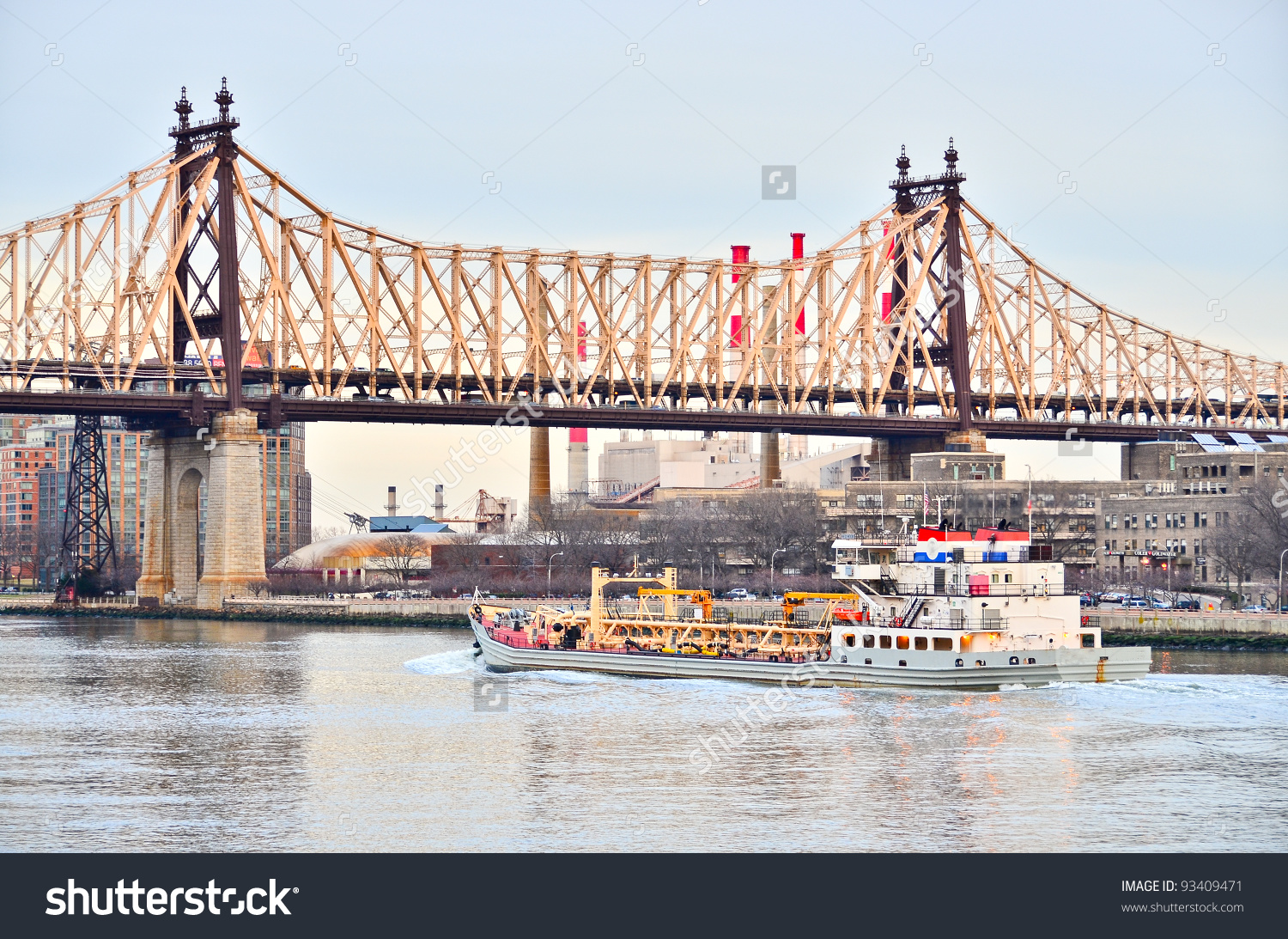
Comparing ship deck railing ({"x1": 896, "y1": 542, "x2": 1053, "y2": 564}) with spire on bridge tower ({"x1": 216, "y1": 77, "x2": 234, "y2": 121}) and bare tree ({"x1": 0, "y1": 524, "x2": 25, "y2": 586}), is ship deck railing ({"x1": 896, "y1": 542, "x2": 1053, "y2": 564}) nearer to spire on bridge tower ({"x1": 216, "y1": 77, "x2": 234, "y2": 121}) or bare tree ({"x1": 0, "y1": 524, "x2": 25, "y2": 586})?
spire on bridge tower ({"x1": 216, "y1": 77, "x2": 234, "y2": 121})

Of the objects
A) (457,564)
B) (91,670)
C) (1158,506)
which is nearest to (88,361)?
(457,564)

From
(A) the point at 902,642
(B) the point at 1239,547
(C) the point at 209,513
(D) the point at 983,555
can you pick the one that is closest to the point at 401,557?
(C) the point at 209,513

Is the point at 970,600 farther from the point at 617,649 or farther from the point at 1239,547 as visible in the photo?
the point at 1239,547

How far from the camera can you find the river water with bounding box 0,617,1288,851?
3356 cm

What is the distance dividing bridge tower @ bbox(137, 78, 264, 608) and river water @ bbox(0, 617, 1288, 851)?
3712cm

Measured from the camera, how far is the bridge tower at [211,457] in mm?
97562

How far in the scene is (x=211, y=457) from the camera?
98.4m

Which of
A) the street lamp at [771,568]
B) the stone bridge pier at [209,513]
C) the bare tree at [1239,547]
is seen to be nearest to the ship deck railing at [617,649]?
the street lamp at [771,568]

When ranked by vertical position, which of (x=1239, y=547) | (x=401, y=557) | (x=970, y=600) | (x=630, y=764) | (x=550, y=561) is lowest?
(x=630, y=764)

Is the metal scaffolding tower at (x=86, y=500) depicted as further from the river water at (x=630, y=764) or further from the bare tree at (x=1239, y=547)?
the bare tree at (x=1239, y=547)

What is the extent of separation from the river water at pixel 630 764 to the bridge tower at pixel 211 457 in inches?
1462

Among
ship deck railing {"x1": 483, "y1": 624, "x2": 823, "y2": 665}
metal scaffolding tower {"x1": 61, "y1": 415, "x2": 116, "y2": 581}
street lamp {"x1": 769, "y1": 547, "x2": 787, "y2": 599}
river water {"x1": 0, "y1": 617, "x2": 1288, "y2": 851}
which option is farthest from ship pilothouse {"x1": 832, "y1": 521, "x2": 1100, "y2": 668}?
metal scaffolding tower {"x1": 61, "y1": 415, "x2": 116, "y2": 581}

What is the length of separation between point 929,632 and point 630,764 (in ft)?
51.4
